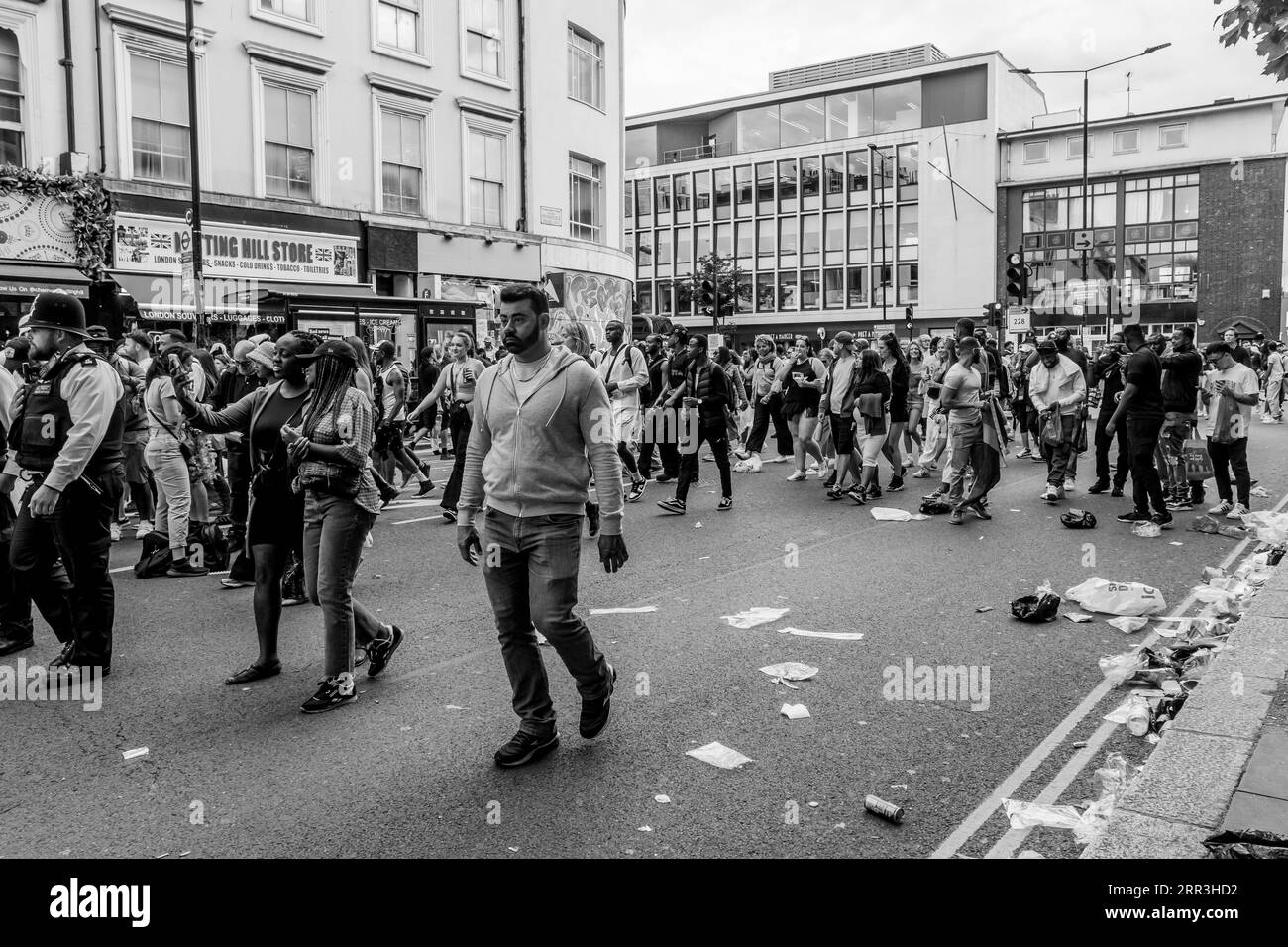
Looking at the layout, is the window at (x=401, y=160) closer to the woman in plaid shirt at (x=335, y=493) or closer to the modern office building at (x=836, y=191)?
the woman in plaid shirt at (x=335, y=493)

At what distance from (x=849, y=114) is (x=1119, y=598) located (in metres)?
64.6

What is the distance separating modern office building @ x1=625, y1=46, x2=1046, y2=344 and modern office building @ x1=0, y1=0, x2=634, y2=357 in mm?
35081

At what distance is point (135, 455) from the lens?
9969 millimetres

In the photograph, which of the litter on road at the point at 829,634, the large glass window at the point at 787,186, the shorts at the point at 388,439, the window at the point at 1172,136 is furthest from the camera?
the large glass window at the point at 787,186

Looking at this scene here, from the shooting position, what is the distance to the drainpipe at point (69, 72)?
18.1 metres

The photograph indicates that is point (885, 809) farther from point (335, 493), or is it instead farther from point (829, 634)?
point (335, 493)

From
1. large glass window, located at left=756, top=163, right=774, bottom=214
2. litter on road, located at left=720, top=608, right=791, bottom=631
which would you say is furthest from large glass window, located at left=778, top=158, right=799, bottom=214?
litter on road, located at left=720, top=608, right=791, bottom=631

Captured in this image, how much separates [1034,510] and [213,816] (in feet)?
30.4

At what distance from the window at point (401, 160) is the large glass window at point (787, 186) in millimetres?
48583

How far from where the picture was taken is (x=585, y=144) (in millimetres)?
28984

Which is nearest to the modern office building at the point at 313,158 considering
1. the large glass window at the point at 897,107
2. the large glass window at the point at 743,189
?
the large glass window at the point at 897,107

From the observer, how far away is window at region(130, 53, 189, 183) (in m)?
19.3

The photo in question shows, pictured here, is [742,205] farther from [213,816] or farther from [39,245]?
[213,816]

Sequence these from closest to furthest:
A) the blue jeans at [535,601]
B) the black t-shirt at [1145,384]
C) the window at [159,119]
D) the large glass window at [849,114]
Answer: the blue jeans at [535,601]
the black t-shirt at [1145,384]
the window at [159,119]
the large glass window at [849,114]
